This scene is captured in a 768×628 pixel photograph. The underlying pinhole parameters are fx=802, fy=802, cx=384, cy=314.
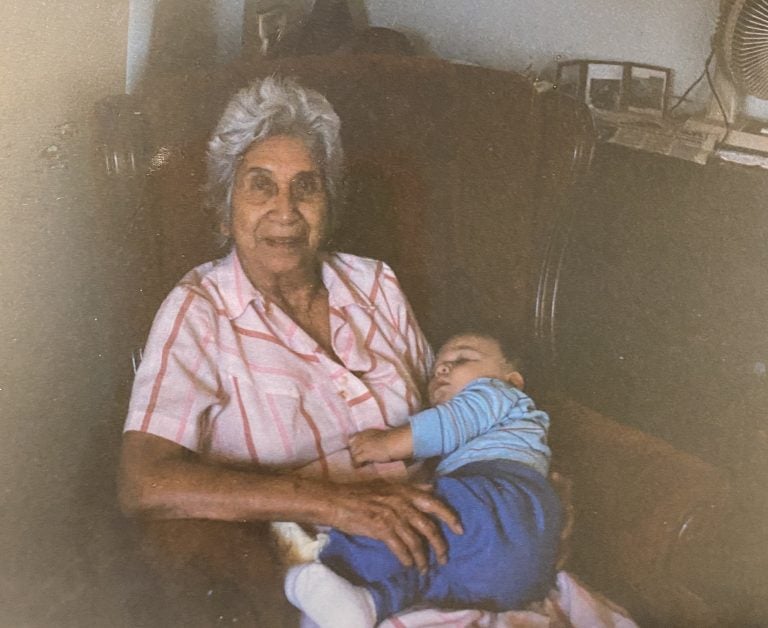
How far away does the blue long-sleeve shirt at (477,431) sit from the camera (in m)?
0.94

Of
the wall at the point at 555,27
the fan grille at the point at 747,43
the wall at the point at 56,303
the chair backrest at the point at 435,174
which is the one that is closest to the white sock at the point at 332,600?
the wall at the point at 56,303

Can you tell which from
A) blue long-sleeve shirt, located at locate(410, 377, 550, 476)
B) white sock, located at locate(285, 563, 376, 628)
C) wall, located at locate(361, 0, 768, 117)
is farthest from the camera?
wall, located at locate(361, 0, 768, 117)

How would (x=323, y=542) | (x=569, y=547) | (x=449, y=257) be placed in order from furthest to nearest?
(x=449, y=257), (x=569, y=547), (x=323, y=542)

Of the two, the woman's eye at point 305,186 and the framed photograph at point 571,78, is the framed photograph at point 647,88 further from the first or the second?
the woman's eye at point 305,186

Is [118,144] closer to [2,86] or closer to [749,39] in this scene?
[2,86]

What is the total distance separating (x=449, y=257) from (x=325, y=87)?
29cm

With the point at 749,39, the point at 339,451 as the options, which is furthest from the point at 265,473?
the point at 749,39

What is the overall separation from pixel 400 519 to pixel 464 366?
0.73 feet

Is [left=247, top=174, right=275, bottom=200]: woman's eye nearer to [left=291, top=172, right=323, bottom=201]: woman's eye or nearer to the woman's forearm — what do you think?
[left=291, top=172, right=323, bottom=201]: woman's eye

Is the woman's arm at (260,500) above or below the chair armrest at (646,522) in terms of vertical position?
above

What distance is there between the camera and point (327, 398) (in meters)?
0.96

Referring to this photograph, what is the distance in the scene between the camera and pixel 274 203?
0.93 m

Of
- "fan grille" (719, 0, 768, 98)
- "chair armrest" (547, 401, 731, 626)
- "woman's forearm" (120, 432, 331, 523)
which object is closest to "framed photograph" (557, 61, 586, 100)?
"fan grille" (719, 0, 768, 98)

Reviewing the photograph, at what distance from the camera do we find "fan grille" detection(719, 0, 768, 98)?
1117mm
